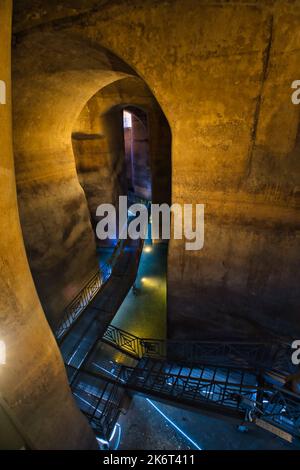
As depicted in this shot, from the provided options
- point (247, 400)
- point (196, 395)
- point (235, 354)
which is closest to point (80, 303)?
point (196, 395)

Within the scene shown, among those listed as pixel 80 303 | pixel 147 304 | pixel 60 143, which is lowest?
pixel 147 304

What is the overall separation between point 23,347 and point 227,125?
15.9 feet

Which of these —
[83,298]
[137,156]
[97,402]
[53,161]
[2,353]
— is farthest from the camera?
[137,156]

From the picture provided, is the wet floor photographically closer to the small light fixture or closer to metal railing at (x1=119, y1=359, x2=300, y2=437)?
metal railing at (x1=119, y1=359, x2=300, y2=437)

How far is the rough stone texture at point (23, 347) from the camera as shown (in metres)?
2.81

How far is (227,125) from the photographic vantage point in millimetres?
4246

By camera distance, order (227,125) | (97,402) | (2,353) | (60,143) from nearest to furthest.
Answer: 1. (2,353)
2. (227,125)
3. (97,402)
4. (60,143)

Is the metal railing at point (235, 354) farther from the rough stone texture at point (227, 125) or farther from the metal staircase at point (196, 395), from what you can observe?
the rough stone texture at point (227, 125)

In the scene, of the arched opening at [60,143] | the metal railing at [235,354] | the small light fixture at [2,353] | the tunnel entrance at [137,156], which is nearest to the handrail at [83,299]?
the arched opening at [60,143]

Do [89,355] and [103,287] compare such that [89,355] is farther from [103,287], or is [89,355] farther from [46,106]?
[46,106]

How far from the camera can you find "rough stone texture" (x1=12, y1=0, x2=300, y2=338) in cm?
353

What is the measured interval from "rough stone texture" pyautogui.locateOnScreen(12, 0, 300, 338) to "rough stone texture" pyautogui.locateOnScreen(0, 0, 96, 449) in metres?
1.83

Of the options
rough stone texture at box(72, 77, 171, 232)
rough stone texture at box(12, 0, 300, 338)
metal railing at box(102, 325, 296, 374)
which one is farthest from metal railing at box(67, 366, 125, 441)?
rough stone texture at box(72, 77, 171, 232)

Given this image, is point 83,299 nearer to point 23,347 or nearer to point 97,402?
point 97,402
